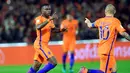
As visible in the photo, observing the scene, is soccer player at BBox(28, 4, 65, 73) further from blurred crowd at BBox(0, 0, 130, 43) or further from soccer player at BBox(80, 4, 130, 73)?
blurred crowd at BBox(0, 0, 130, 43)

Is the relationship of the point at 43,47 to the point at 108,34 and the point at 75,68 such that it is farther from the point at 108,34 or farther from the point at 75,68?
the point at 75,68

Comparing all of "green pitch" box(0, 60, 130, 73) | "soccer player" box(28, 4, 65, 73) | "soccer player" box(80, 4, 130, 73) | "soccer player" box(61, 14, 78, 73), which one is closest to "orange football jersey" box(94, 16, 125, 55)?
"soccer player" box(80, 4, 130, 73)

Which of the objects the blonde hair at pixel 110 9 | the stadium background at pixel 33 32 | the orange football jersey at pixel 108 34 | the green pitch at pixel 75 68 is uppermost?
the blonde hair at pixel 110 9

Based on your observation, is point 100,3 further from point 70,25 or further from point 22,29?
point 70,25

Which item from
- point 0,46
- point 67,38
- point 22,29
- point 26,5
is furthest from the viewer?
point 26,5

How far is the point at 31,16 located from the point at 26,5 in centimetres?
107

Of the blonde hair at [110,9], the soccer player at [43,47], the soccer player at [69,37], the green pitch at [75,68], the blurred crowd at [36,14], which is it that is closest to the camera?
the blonde hair at [110,9]

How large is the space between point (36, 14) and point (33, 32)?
1.28m

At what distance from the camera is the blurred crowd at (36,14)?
72.6ft

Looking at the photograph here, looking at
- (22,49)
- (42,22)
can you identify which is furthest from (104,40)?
(22,49)

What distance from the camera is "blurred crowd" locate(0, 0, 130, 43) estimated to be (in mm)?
22141

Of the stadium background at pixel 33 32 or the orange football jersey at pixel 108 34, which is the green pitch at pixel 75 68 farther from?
the orange football jersey at pixel 108 34

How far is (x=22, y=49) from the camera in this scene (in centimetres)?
2086

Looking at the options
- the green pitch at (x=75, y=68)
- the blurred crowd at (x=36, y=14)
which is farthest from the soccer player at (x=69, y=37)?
the blurred crowd at (x=36, y=14)
